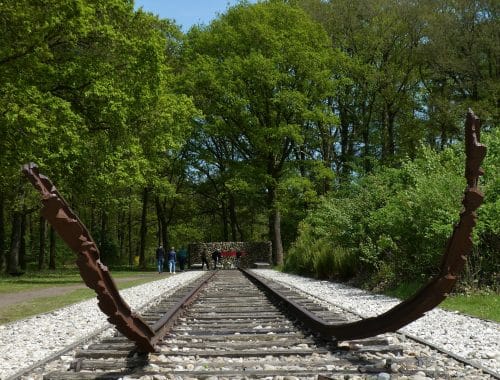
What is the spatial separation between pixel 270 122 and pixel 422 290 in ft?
123

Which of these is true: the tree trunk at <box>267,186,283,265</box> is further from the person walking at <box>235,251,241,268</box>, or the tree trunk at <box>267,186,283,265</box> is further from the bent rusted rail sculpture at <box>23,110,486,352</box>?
the bent rusted rail sculpture at <box>23,110,486,352</box>

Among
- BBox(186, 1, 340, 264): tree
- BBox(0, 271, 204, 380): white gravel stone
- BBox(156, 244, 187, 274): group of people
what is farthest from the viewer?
BBox(186, 1, 340, 264): tree

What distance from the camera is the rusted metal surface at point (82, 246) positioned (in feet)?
13.7

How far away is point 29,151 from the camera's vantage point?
834 inches

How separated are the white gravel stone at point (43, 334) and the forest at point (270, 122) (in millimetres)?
7262

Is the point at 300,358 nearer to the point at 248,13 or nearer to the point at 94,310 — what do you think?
the point at 94,310

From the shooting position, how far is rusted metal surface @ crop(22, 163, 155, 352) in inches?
164

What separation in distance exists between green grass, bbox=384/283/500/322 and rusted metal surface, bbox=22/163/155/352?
6.58m

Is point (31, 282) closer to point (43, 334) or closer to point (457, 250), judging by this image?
point (43, 334)

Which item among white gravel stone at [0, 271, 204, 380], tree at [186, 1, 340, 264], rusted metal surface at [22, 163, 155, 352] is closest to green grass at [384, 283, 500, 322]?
white gravel stone at [0, 271, 204, 380]

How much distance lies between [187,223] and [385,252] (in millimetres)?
41714

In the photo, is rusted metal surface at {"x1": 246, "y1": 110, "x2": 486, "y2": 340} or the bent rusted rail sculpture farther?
rusted metal surface at {"x1": 246, "y1": 110, "x2": 486, "y2": 340}

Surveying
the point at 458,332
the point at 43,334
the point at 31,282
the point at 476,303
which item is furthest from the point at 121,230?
the point at 458,332

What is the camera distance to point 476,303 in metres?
11.3
